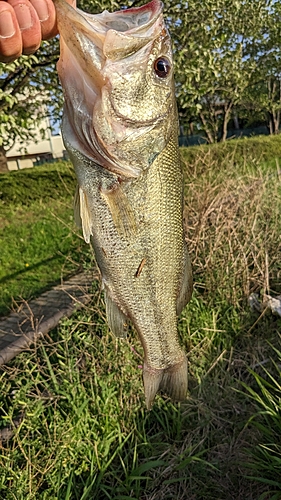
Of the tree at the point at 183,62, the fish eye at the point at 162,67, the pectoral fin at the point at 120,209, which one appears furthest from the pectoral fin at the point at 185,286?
the tree at the point at 183,62

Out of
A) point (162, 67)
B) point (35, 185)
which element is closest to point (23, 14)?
point (162, 67)

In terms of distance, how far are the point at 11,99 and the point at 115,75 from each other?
6042 millimetres

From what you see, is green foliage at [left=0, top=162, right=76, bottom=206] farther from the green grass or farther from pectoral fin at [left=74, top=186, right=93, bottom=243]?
pectoral fin at [left=74, top=186, right=93, bottom=243]

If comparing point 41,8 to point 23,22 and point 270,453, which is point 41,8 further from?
point 270,453

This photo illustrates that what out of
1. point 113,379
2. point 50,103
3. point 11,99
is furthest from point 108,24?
point 50,103

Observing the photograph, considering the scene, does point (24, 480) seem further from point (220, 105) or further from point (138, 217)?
point (220, 105)

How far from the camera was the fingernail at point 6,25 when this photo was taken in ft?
5.06

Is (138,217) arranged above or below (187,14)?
below

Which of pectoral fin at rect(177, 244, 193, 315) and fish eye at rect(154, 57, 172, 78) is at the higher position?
fish eye at rect(154, 57, 172, 78)

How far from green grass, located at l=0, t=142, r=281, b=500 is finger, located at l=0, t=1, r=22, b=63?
2.35m

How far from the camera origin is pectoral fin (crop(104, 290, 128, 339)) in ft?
6.26

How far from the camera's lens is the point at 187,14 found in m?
8.43

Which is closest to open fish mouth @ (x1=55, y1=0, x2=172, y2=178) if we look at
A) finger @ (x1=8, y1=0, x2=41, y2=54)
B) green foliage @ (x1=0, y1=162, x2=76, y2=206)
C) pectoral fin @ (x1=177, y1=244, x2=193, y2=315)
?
finger @ (x1=8, y1=0, x2=41, y2=54)

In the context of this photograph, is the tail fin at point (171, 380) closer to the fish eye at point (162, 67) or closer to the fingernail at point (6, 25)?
the fish eye at point (162, 67)
